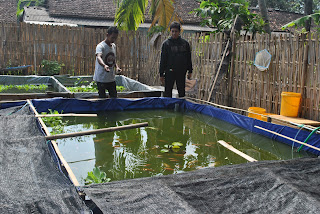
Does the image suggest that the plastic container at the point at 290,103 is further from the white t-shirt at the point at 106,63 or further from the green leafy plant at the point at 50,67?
the green leafy plant at the point at 50,67

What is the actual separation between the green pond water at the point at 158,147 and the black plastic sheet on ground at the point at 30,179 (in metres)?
0.61

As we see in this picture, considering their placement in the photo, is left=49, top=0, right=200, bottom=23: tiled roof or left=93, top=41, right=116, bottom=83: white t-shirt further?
left=49, top=0, right=200, bottom=23: tiled roof

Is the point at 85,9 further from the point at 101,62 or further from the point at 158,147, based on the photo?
the point at 158,147

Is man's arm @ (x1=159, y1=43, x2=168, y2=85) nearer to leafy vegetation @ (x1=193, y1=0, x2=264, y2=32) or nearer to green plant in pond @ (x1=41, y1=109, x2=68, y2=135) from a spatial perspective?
leafy vegetation @ (x1=193, y1=0, x2=264, y2=32)

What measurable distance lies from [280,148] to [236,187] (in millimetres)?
2391

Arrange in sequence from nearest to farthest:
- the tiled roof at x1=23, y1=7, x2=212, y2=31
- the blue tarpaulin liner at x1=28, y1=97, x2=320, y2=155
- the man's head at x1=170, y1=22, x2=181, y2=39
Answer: the blue tarpaulin liner at x1=28, y1=97, x2=320, y2=155 → the man's head at x1=170, y1=22, x2=181, y2=39 → the tiled roof at x1=23, y1=7, x2=212, y2=31

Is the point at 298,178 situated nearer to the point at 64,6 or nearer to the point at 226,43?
the point at 226,43

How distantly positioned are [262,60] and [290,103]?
1110 millimetres

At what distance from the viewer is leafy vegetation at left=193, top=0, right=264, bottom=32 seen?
8148 mm

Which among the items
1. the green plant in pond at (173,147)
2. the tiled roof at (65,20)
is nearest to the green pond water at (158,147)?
the green plant in pond at (173,147)

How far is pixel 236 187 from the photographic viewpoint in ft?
8.81

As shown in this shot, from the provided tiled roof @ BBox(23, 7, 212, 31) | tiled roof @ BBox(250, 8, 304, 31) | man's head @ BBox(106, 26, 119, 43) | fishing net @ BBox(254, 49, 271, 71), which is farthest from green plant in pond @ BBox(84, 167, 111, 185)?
tiled roof @ BBox(250, 8, 304, 31)

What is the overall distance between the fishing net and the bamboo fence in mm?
93

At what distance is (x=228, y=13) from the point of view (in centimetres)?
836
